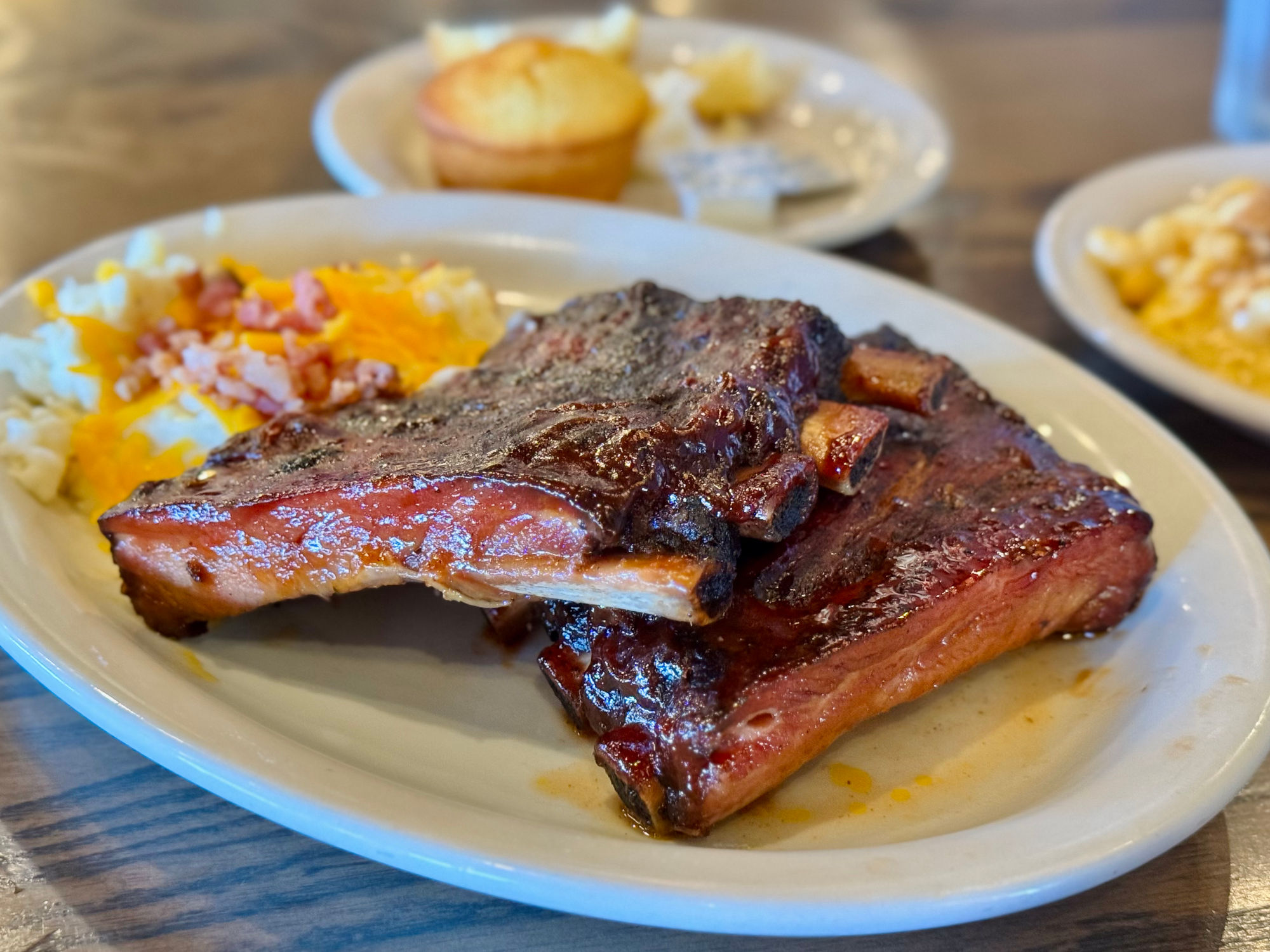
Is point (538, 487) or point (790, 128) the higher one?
point (538, 487)

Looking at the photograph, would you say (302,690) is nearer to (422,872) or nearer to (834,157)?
(422,872)

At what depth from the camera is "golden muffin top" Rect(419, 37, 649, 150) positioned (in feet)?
11.8

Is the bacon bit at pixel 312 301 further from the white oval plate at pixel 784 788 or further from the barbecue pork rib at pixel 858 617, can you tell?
the barbecue pork rib at pixel 858 617

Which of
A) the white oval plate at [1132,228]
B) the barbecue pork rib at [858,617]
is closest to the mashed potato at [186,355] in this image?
the barbecue pork rib at [858,617]

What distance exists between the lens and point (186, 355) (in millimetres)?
2430

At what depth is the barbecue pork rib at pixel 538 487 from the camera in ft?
5.35

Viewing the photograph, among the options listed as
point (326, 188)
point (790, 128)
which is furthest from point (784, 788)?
point (790, 128)

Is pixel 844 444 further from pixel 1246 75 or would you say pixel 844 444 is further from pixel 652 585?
pixel 1246 75

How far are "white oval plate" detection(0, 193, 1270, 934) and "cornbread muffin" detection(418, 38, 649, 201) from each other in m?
1.64

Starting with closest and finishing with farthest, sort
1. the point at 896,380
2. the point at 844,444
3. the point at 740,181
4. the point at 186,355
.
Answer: the point at 844,444 < the point at 896,380 < the point at 186,355 < the point at 740,181

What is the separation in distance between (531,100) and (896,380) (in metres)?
2.09

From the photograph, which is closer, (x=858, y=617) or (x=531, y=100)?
(x=858, y=617)

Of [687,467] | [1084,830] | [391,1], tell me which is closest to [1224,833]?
[1084,830]

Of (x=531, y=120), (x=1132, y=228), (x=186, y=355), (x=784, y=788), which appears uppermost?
(x=531, y=120)
